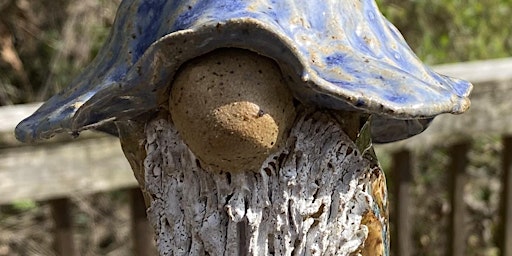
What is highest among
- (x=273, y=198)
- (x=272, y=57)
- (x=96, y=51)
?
(x=272, y=57)

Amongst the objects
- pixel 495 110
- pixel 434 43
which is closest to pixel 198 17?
pixel 495 110

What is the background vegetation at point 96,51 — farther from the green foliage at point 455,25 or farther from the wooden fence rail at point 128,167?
the wooden fence rail at point 128,167

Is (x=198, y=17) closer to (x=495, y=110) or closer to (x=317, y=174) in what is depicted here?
(x=317, y=174)

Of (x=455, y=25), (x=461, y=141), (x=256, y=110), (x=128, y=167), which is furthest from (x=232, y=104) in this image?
(x=455, y=25)

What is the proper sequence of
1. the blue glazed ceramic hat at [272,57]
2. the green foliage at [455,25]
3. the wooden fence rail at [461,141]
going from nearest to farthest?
1. the blue glazed ceramic hat at [272,57]
2. the wooden fence rail at [461,141]
3. the green foliage at [455,25]

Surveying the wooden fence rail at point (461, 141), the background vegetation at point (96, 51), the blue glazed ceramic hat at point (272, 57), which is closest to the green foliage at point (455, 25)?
the background vegetation at point (96, 51)

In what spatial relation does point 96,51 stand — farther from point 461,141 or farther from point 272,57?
point 272,57
